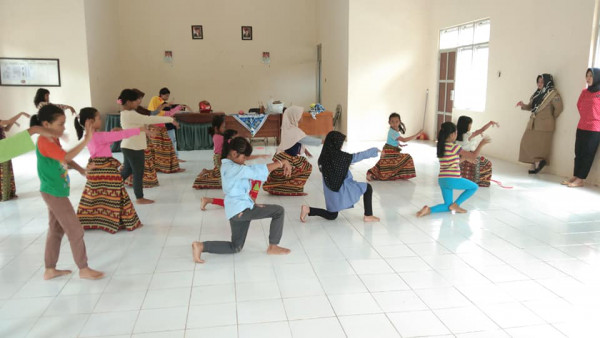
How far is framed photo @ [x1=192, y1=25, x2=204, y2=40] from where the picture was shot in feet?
43.8

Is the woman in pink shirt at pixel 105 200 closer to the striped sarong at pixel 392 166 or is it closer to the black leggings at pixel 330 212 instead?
the black leggings at pixel 330 212

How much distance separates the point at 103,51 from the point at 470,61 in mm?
8346

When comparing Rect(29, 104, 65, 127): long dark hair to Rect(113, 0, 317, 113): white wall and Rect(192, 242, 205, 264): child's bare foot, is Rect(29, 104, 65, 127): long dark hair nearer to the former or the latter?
Rect(192, 242, 205, 264): child's bare foot

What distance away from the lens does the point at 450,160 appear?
4727 millimetres

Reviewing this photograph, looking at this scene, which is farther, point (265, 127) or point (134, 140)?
point (265, 127)

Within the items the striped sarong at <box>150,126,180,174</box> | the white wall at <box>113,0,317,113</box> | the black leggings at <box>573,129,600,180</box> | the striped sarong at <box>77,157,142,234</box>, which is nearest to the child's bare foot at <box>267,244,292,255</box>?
the striped sarong at <box>77,157,142,234</box>

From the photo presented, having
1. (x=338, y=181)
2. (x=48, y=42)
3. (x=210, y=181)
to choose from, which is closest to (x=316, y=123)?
(x=210, y=181)

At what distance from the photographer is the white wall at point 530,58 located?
6551 millimetres

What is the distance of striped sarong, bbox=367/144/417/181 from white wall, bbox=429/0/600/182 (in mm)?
2369

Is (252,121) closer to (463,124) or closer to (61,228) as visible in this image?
(463,124)

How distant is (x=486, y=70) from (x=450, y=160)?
16.3 ft

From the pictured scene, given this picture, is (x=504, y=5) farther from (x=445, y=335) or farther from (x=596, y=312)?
(x=445, y=335)

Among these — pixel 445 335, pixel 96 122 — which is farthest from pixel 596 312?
pixel 96 122

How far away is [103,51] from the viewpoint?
11.1 metres
